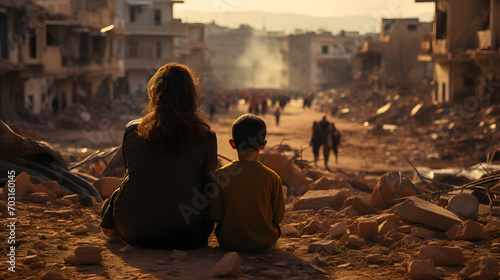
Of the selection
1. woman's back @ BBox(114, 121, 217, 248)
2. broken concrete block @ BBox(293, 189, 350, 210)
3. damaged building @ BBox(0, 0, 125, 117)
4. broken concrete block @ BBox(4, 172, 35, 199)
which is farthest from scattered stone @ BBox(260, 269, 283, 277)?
damaged building @ BBox(0, 0, 125, 117)

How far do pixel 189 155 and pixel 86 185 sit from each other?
2.73 m

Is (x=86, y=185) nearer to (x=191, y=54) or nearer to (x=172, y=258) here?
(x=172, y=258)

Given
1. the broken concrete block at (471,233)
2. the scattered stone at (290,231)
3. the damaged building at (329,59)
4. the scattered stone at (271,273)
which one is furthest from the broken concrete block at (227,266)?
the damaged building at (329,59)

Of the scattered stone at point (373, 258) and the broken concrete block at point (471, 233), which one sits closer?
the scattered stone at point (373, 258)

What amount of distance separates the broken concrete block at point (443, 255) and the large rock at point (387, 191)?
2184mm

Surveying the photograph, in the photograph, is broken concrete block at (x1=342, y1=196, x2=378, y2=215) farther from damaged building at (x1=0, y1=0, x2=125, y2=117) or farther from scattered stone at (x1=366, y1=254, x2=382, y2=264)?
damaged building at (x1=0, y1=0, x2=125, y2=117)

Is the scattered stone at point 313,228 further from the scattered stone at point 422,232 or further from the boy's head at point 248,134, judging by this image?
the boy's head at point 248,134

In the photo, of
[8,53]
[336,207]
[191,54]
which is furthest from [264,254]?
[191,54]

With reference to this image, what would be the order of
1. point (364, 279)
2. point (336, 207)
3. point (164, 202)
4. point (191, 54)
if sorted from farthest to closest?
1. point (191, 54)
2. point (336, 207)
3. point (164, 202)
4. point (364, 279)

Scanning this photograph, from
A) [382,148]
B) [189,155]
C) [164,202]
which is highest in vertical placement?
[189,155]

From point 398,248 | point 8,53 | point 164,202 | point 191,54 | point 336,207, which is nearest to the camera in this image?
point 164,202

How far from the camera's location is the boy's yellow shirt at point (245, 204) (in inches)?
174

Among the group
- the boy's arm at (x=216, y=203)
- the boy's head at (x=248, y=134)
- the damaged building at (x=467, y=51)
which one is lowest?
the boy's arm at (x=216, y=203)

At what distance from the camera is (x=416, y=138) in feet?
84.3
